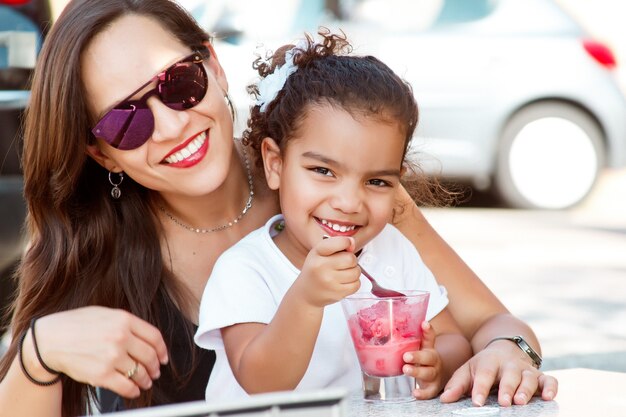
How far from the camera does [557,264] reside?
7488 mm

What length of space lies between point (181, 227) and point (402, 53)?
567 cm

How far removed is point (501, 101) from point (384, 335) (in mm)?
6683

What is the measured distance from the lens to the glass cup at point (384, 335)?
2.07m

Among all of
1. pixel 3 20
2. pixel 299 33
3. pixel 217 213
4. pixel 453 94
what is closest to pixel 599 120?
pixel 453 94

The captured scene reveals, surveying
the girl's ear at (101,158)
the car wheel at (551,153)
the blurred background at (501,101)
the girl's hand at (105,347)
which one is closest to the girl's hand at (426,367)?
the girl's hand at (105,347)

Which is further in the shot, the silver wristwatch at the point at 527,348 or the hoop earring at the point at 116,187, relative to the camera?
the hoop earring at the point at 116,187

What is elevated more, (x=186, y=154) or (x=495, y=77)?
(x=495, y=77)

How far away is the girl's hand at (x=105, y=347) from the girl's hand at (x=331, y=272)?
31 centimetres

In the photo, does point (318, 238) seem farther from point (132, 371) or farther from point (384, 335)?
point (132, 371)

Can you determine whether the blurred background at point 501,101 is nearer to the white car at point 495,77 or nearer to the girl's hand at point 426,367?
the white car at point 495,77

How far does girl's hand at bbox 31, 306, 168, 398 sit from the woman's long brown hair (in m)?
0.46

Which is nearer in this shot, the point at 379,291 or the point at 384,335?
the point at 384,335

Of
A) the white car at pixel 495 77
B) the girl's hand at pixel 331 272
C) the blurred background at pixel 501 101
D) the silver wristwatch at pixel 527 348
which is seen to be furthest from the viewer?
the white car at pixel 495 77

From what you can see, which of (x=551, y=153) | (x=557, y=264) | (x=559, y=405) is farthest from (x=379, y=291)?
(x=551, y=153)
